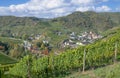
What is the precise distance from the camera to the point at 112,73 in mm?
18453

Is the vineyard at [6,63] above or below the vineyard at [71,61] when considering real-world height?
below

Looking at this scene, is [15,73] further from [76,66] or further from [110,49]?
[110,49]

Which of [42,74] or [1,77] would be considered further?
[42,74]

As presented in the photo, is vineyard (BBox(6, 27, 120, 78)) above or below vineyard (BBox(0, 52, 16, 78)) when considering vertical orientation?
above

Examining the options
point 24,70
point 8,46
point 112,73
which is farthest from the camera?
point 8,46

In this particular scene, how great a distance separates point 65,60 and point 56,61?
4.29 feet

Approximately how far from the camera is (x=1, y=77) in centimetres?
2106

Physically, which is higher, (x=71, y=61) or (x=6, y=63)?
(x=71, y=61)

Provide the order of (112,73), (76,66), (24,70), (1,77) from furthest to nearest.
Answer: (76,66) → (24,70) → (1,77) → (112,73)

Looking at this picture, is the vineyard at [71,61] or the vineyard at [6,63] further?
the vineyard at [6,63]

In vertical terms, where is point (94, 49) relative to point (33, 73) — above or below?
above

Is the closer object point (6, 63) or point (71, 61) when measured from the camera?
point (71, 61)

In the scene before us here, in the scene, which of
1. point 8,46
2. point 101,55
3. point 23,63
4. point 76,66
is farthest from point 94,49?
point 8,46

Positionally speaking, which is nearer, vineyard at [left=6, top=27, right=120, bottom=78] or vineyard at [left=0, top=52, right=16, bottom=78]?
vineyard at [left=6, top=27, right=120, bottom=78]
